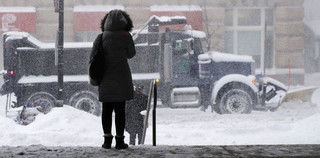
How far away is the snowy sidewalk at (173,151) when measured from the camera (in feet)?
15.4

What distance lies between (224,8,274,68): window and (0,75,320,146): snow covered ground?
11369 mm

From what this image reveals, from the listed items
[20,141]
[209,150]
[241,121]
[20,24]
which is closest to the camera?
[209,150]

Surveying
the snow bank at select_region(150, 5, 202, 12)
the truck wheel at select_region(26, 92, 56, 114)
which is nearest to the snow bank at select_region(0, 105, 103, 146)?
the truck wheel at select_region(26, 92, 56, 114)

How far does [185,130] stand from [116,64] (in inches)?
280

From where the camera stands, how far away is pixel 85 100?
14516mm

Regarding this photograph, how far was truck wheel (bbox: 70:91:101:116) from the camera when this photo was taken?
14.5 metres

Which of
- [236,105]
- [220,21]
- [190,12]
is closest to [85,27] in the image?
[190,12]

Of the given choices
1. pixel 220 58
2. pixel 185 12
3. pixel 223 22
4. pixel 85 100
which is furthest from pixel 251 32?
pixel 85 100

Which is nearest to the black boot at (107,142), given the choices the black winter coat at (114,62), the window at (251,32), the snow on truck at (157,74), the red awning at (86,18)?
the black winter coat at (114,62)

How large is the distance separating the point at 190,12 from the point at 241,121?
38.5 feet

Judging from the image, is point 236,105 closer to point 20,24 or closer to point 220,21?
point 220,21

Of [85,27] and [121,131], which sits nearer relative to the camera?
[121,131]

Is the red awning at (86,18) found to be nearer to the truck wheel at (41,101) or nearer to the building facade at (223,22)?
the building facade at (223,22)

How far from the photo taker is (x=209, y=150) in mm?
4969
